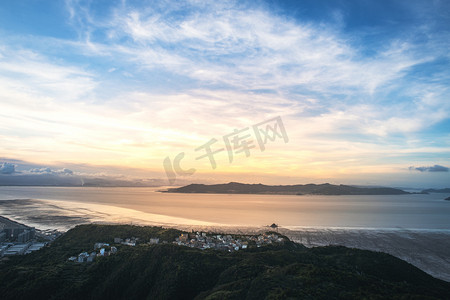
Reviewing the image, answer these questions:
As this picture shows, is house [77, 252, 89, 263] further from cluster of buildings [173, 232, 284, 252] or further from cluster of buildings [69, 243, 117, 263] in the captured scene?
cluster of buildings [173, 232, 284, 252]

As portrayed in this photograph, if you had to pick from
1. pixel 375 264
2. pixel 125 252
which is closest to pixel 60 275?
pixel 125 252

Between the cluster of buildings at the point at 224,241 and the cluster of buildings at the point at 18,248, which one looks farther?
the cluster of buildings at the point at 224,241

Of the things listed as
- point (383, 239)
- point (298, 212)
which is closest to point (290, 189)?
point (298, 212)

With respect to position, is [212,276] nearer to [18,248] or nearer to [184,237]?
[184,237]

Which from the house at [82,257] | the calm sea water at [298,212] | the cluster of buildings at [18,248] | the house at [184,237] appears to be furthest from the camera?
the calm sea water at [298,212]

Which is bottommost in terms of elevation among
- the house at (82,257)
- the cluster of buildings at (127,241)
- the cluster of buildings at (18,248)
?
the cluster of buildings at (18,248)

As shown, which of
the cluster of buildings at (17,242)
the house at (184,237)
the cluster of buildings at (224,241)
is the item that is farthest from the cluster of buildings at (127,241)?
the cluster of buildings at (17,242)

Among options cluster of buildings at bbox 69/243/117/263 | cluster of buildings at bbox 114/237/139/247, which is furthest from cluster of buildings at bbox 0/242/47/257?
cluster of buildings at bbox 114/237/139/247

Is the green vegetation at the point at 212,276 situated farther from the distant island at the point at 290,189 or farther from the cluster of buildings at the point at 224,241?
the distant island at the point at 290,189
